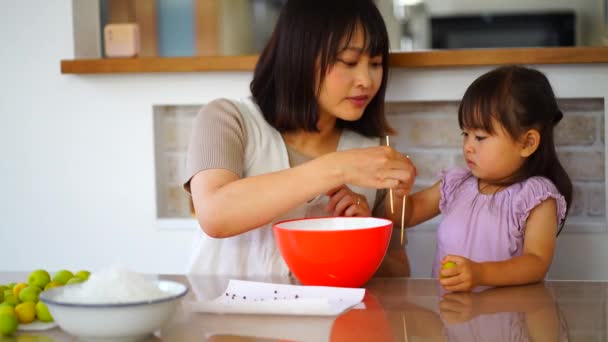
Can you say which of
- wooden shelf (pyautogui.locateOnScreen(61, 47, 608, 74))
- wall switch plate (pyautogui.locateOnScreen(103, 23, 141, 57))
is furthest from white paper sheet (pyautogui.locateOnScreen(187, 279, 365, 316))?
wall switch plate (pyautogui.locateOnScreen(103, 23, 141, 57))

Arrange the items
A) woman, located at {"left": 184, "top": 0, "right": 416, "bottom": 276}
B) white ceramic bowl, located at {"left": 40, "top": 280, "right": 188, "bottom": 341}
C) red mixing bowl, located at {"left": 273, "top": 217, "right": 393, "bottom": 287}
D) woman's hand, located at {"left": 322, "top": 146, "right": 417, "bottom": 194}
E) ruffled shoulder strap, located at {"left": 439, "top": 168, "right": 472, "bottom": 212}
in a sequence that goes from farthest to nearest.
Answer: ruffled shoulder strap, located at {"left": 439, "top": 168, "right": 472, "bottom": 212}, woman, located at {"left": 184, "top": 0, "right": 416, "bottom": 276}, woman's hand, located at {"left": 322, "top": 146, "right": 417, "bottom": 194}, red mixing bowl, located at {"left": 273, "top": 217, "right": 393, "bottom": 287}, white ceramic bowl, located at {"left": 40, "top": 280, "right": 188, "bottom": 341}

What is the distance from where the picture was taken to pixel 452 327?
87 centimetres

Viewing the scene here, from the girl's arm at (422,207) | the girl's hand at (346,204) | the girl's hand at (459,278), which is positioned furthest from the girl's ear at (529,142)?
the girl's hand at (459,278)

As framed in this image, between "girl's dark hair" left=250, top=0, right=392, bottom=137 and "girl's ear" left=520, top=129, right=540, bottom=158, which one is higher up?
"girl's dark hair" left=250, top=0, right=392, bottom=137

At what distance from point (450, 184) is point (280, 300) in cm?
72

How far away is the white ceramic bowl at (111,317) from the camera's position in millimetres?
773

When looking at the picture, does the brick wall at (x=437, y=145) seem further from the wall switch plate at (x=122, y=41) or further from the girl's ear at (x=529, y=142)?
the girl's ear at (x=529, y=142)

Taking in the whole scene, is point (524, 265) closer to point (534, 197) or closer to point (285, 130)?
point (534, 197)

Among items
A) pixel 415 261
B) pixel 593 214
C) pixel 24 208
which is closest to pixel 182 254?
pixel 24 208

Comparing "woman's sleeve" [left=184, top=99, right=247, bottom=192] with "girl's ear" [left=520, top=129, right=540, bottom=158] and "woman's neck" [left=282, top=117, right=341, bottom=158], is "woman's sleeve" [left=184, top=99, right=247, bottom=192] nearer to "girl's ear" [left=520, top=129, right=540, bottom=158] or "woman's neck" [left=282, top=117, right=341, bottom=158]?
"woman's neck" [left=282, top=117, right=341, bottom=158]

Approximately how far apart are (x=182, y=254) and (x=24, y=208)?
0.45 metres

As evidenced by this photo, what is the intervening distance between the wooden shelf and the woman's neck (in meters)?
0.22

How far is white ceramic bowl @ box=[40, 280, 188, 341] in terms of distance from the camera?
0.77 m

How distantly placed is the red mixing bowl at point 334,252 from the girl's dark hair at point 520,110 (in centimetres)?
45
